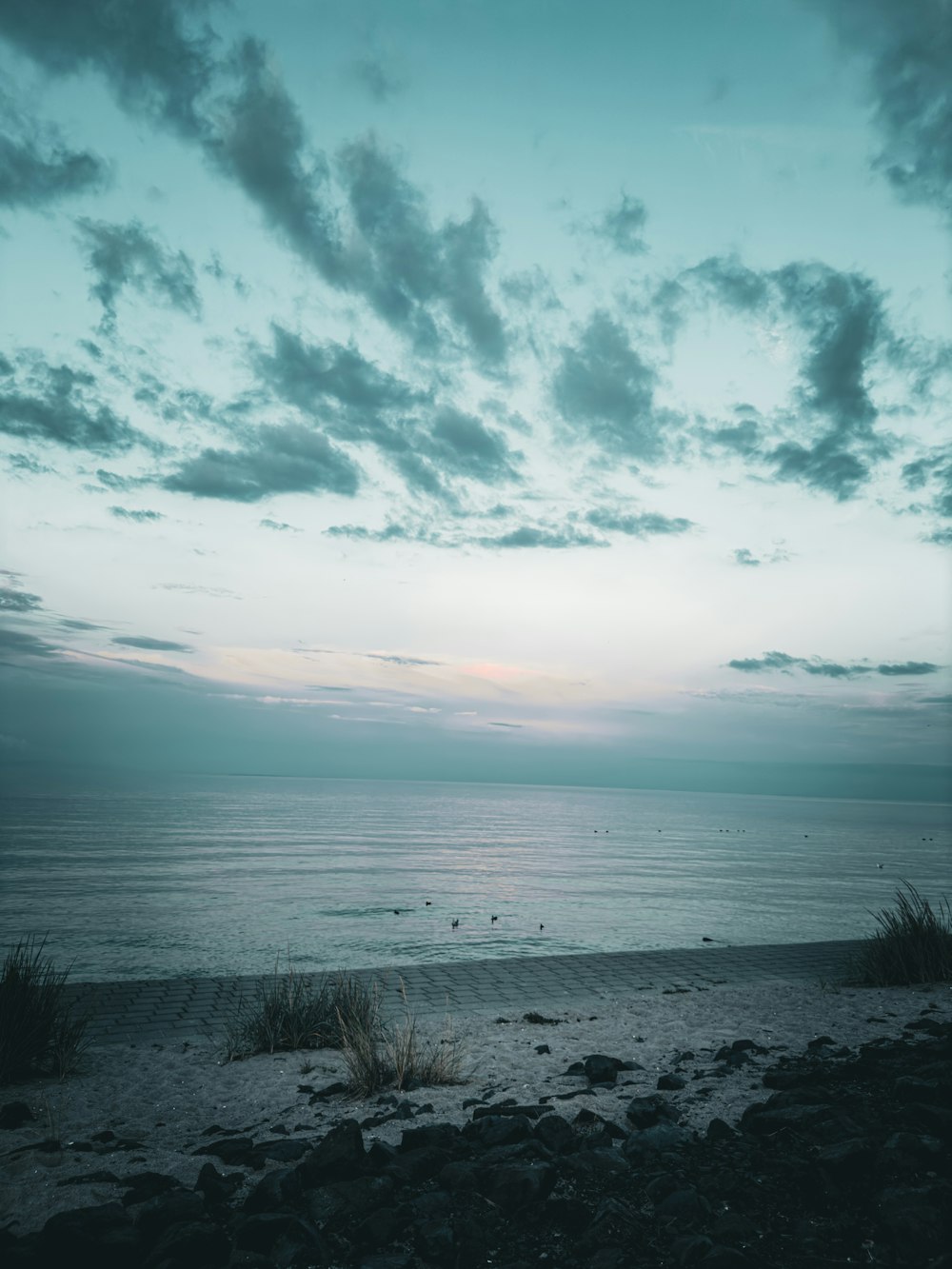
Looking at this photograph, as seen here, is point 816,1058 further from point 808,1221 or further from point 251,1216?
point 251,1216

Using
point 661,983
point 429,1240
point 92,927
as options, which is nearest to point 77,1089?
point 429,1240

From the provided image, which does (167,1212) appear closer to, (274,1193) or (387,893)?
(274,1193)

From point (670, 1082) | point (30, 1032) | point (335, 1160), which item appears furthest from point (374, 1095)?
point (30, 1032)

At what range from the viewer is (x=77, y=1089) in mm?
6824

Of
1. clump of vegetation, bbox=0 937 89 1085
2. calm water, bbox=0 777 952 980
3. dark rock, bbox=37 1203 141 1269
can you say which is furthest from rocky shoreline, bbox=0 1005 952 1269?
calm water, bbox=0 777 952 980

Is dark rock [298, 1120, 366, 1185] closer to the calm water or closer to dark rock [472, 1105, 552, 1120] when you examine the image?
dark rock [472, 1105, 552, 1120]

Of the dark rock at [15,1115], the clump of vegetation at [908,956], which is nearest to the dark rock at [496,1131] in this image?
the dark rock at [15,1115]

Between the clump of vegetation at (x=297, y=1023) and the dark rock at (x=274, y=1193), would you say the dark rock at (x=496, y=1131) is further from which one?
the clump of vegetation at (x=297, y=1023)

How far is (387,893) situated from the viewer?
25.6m

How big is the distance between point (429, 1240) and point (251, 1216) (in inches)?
37.3

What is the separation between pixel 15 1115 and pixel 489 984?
23.9ft

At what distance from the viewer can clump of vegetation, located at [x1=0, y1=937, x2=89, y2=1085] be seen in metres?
7.10

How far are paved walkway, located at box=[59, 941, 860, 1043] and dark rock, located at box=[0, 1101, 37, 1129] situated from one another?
8.81 feet

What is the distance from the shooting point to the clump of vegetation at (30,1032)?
7098 millimetres
